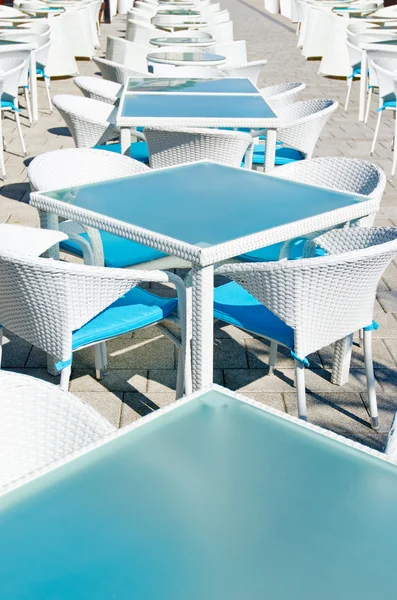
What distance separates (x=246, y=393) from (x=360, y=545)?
6.67 feet

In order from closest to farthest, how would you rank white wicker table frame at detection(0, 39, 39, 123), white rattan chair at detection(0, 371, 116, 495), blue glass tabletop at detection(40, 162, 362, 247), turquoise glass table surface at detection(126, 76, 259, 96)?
white rattan chair at detection(0, 371, 116, 495) < blue glass tabletop at detection(40, 162, 362, 247) < turquoise glass table surface at detection(126, 76, 259, 96) < white wicker table frame at detection(0, 39, 39, 123)

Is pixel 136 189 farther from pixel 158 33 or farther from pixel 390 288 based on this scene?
pixel 158 33

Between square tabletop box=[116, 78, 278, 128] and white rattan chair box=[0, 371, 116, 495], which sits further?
square tabletop box=[116, 78, 278, 128]

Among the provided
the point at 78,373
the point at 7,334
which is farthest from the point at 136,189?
the point at 7,334

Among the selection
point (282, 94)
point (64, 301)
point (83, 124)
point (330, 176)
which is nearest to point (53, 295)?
point (64, 301)

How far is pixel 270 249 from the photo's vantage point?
3287 mm

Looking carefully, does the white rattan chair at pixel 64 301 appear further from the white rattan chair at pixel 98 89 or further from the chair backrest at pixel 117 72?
the chair backrest at pixel 117 72

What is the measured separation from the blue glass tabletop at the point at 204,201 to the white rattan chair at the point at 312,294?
6.6 inches

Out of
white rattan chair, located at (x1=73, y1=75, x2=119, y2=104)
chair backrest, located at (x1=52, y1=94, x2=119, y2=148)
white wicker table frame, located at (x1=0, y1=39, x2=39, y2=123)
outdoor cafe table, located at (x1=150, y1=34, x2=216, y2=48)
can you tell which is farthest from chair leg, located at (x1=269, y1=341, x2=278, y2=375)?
outdoor cafe table, located at (x1=150, y1=34, x2=216, y2=48)

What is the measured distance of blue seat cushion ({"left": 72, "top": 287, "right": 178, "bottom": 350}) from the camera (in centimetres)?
252

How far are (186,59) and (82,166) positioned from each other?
3.73 meters

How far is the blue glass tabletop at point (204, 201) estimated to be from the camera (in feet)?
8.22

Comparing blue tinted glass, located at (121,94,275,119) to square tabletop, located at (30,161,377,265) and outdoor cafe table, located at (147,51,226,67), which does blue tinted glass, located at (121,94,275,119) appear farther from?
outdoor cafe table, located at (147,51,226,67)

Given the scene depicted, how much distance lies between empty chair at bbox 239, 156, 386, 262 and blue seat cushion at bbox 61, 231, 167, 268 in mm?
383
